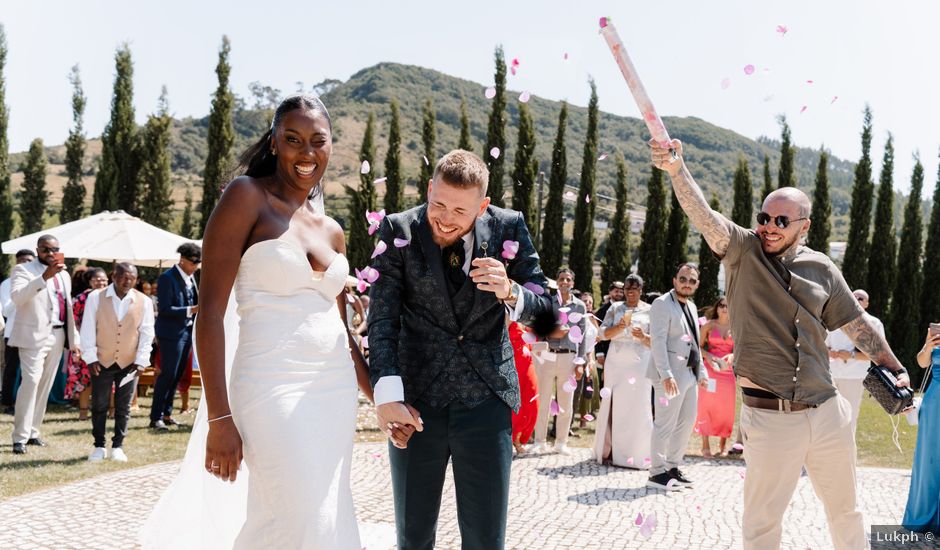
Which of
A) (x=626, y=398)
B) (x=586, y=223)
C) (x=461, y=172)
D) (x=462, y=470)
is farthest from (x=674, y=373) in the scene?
(x=586, y=223)

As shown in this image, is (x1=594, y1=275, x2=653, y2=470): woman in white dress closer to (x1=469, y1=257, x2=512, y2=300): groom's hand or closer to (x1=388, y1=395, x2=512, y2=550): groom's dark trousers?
(x1=388, y1=395, x2=512, y2=550): groom's dark trousers

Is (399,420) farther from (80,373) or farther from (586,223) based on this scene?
(586,223)

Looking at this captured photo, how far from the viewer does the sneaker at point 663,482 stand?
9.27m

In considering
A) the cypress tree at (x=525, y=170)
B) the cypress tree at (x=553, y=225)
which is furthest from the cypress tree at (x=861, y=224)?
the cypress tree at (x=525, y=170)

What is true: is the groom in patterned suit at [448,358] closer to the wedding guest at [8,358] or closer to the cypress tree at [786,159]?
the wedding guest at [8,358]

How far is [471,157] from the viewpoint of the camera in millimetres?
3445

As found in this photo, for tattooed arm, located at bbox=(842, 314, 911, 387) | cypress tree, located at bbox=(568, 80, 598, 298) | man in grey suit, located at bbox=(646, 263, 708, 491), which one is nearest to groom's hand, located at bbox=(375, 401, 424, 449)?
tattooed arm, located at bbox=(842, 314, 911, 387)

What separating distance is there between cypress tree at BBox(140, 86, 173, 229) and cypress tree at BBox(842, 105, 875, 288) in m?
27.1

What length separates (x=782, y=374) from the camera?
489 cm

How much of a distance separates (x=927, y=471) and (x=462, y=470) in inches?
217

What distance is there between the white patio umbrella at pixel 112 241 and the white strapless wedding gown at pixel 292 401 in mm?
12549

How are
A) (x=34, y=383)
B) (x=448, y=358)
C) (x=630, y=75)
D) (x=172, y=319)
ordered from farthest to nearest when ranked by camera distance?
(x=172, y=319) < (x=34, y=383) < (x=630, y=75) < (x=448, y=358)

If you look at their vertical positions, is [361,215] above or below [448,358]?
above

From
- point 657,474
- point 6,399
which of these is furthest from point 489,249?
point 6,399
